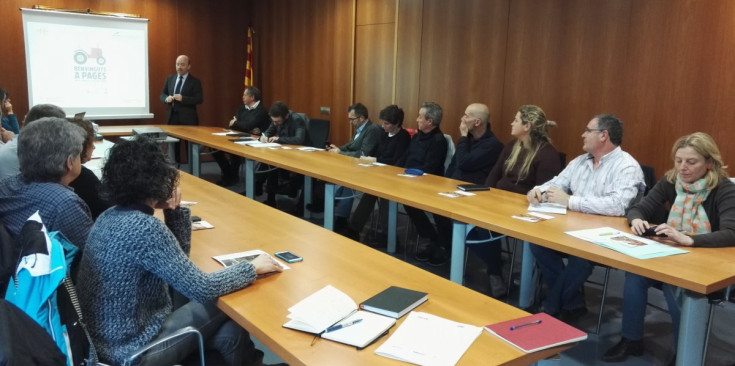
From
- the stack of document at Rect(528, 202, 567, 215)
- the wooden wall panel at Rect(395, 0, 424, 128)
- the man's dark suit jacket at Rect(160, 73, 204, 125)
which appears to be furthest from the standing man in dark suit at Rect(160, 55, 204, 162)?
the stack of document at Rect(528, 202, 567, 215)

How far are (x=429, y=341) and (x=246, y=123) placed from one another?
5739mm

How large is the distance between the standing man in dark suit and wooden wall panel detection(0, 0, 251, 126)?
2.78ft

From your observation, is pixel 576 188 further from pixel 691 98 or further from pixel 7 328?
pixel 7 328

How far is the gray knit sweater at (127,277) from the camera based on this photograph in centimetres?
174

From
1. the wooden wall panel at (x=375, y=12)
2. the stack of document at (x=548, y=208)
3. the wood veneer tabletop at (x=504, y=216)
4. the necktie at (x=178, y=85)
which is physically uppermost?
the wooden wall panel at (x=375, y=12)

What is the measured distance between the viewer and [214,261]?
89.4 inches

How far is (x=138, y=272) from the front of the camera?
1.76m

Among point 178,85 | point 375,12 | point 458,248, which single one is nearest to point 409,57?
point 375,12

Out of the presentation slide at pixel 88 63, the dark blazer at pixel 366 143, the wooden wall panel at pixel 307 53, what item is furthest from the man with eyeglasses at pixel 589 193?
the presentation slide at pixel 88 63

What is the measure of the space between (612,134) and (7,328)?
3024 mm

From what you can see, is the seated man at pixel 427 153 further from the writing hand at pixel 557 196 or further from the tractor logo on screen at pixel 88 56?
the tractor logo on screen at pixel 88 56

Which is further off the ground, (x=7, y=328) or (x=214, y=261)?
(x=7, y=328)

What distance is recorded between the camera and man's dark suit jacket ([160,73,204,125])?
7.75m

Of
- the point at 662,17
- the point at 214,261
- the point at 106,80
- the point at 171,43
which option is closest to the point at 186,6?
the point at 171,43
